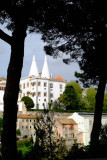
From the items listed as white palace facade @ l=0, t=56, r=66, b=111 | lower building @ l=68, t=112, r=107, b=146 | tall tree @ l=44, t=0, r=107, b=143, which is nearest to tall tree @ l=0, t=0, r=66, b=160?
tall tree @ l=44, t=0, r=107, b=143

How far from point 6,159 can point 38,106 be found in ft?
189

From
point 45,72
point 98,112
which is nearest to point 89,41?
point 98,112

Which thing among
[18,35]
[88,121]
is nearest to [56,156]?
[18,35]

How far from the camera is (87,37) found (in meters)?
11.3

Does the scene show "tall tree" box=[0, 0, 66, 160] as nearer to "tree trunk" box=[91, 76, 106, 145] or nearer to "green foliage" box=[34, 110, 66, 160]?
"green foliage" box=[34, 110, 66, 160]

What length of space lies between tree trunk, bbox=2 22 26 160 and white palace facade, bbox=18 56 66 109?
2230 inches

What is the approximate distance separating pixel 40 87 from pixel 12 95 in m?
58.9

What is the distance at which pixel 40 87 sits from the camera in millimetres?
64500

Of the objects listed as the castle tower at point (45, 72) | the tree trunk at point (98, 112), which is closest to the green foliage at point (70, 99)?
the castle tower at point (45, 72)

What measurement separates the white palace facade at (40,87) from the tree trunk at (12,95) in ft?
186

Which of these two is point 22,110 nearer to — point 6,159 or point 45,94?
point 45,94

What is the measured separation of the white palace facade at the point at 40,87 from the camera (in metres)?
63.6

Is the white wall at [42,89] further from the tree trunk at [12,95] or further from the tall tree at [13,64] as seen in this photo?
the tree trunk at [12,95]

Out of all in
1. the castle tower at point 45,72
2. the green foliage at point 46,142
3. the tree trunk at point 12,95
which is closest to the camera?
the tree trunk at point 12,95
